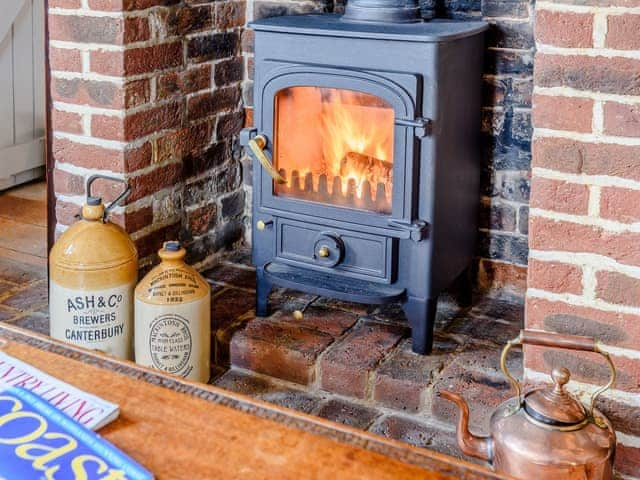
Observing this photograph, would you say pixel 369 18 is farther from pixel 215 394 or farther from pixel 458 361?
pixel 215 394

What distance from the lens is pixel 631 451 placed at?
6.09 feet

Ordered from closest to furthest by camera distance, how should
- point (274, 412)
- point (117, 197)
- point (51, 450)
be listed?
point (51, 450), point (274, 412), point (117, 197)

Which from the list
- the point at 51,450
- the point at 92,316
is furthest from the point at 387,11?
the point at 51,450


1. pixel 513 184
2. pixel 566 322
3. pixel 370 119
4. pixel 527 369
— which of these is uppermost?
pixel 370 119

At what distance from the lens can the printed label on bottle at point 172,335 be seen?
2.16 m

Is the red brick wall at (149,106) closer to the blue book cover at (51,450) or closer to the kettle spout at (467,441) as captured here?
the kettle spout at (467,441)

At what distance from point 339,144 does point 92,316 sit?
719 mm

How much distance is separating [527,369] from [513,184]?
71cm

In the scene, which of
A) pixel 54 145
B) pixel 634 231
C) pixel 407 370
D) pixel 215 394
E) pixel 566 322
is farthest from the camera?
pixel 54 145

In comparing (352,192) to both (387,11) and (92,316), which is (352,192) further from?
(92,316)

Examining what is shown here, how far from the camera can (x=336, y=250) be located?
225 centimetres

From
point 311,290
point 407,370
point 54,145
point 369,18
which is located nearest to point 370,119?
point 369,18

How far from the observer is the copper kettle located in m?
1.58

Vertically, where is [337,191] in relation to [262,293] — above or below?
above
